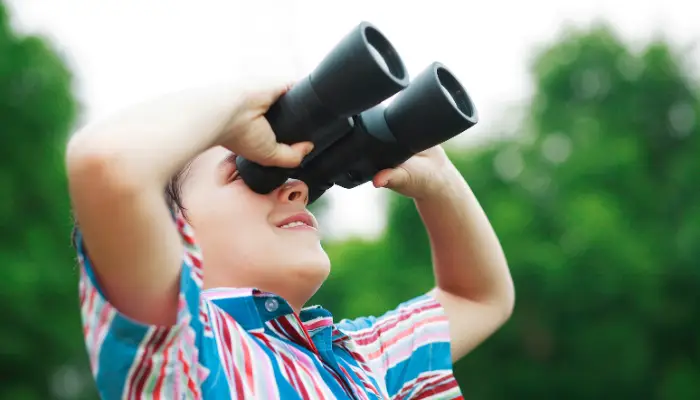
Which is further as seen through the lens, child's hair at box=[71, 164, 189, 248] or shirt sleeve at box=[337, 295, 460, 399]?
shirt sleeve at box=[337, 295, 460, 399]

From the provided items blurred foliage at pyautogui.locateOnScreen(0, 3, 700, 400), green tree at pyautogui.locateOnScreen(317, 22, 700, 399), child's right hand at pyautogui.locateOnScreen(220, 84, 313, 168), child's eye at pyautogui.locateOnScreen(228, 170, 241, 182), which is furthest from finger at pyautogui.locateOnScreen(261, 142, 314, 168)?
green tree at pyautogui.locateOnScreen(317, 22, 700, 399)

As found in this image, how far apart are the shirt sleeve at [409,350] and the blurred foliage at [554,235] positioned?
825 centimetres

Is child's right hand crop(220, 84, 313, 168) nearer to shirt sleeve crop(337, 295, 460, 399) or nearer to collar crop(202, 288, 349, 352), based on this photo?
collar crop(202, 288, 349, 352)

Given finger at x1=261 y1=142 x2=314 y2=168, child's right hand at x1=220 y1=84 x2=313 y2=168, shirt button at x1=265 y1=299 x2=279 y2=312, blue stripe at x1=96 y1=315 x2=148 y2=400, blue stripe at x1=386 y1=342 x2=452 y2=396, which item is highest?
child's right hand at x1=220 y1=84 x2=313 y2=168

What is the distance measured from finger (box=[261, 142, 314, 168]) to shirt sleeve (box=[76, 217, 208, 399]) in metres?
0.25

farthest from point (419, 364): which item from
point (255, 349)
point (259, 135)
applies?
point (259, 135)

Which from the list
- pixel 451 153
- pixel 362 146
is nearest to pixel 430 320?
pixel 362 146

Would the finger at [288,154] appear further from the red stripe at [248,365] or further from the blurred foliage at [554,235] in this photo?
the blurred foliage at [554,235]

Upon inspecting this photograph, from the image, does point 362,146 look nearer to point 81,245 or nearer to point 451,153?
point 81,245

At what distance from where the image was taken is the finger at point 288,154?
1.42m

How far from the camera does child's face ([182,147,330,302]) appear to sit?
5.38 ft

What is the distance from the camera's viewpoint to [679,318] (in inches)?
424

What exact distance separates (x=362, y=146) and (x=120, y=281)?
1.96 feet

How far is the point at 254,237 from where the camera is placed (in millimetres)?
1653
